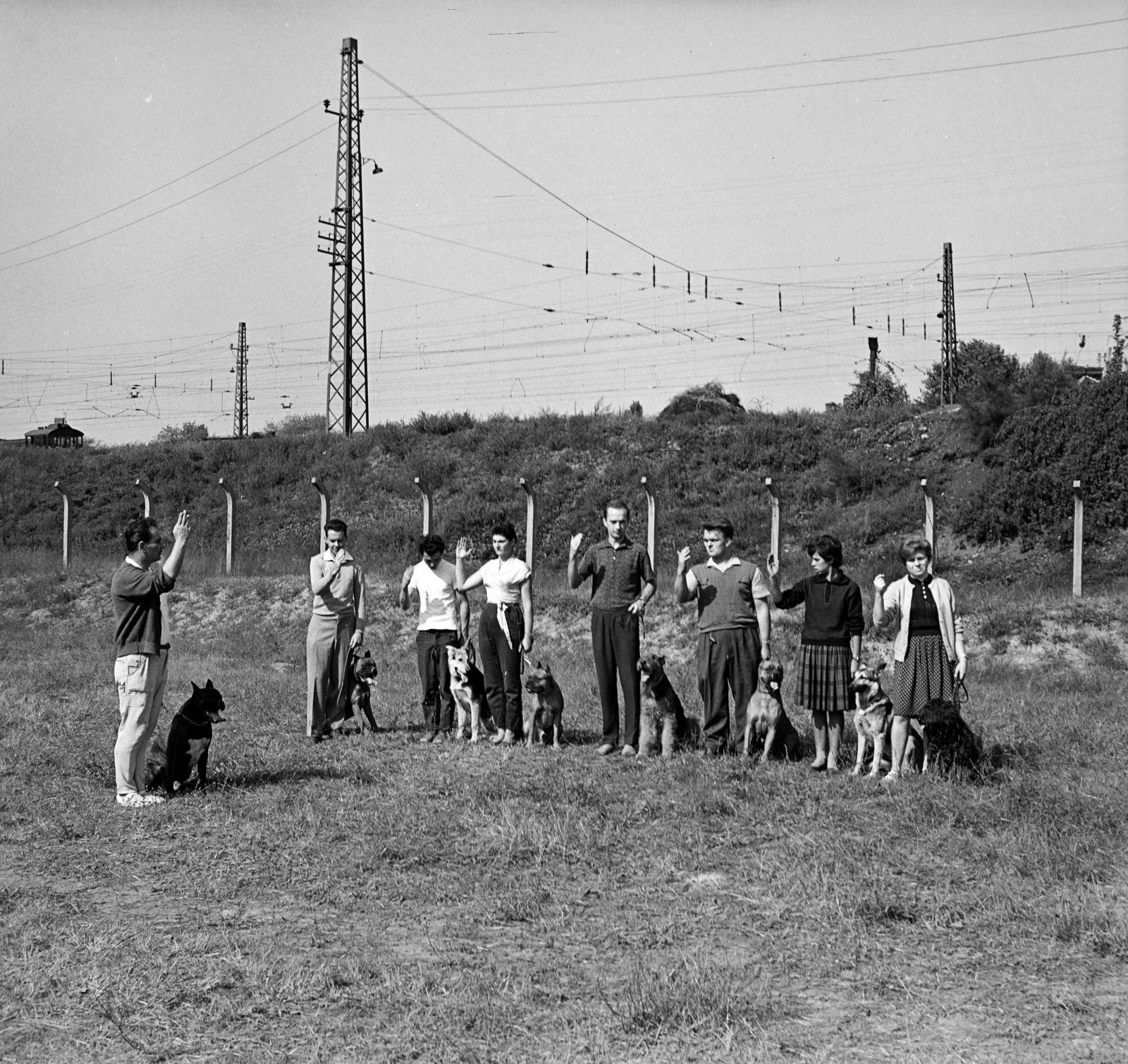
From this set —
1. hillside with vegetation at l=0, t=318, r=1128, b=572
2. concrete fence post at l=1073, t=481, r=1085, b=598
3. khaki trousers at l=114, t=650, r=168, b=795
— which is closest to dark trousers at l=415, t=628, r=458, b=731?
khaki trousers at l=114, t=650, r=168, b=795

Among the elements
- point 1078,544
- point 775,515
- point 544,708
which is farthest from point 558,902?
point 1078,544

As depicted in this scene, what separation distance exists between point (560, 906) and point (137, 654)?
3.49m

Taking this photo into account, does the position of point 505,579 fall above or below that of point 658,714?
above

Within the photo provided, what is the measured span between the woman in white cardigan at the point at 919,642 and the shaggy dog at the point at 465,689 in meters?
3.41

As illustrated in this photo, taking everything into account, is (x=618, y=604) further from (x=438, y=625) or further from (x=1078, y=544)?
(x=1078, y=544)

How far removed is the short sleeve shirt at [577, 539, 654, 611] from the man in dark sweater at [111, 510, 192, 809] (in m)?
3.14

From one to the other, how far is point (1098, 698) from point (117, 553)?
23759 mm

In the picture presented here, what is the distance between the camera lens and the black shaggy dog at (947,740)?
7914mm

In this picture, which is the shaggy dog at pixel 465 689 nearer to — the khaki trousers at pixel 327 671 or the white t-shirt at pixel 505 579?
the white t-shirt at pixel 505 579

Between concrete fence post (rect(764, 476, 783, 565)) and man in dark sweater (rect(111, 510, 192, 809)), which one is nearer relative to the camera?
man in dark sweater (rect(111, 510, 192, 809))

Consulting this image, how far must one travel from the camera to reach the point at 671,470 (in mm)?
31391

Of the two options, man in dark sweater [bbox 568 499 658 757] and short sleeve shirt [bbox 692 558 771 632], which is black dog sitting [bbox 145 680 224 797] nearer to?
man in dark sweater [bbox 568 499 658 757]

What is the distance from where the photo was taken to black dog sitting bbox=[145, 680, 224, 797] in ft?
25.9

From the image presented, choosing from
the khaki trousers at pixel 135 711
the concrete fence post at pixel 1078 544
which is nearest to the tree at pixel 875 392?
the concrete fence post at pixel 1078 544
